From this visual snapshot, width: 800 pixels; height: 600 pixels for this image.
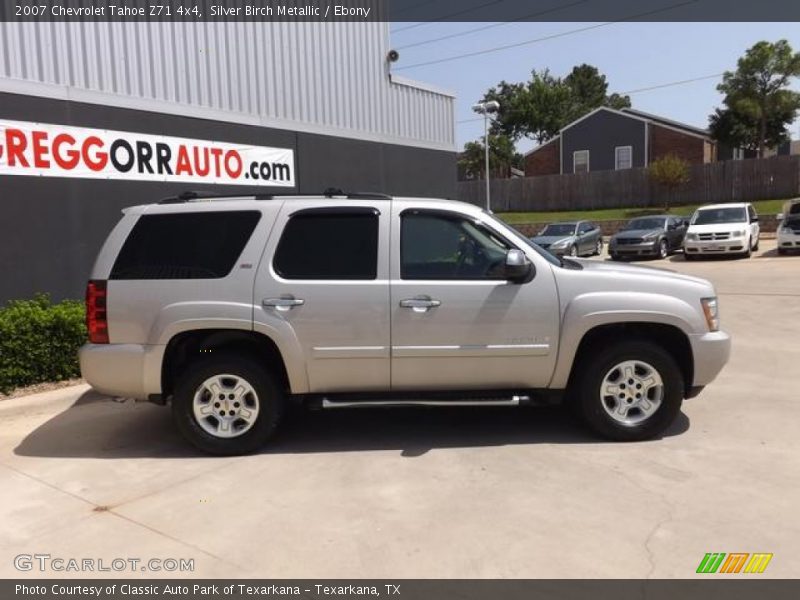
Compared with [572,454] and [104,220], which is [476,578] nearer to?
[572,454]

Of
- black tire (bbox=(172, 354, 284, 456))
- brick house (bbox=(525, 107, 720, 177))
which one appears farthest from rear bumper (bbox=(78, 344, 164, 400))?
brick house (bbox=(525, 107, 720, 177))

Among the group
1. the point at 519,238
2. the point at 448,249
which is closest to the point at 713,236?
the point at 519,238

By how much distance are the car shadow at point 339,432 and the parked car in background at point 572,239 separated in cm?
1604

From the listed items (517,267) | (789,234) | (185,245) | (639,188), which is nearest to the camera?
(517,267)

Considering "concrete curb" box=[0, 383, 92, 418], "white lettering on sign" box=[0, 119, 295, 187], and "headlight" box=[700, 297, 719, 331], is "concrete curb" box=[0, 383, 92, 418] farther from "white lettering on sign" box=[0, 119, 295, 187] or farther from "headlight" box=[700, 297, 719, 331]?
"headlight" box=[700, 297, 719, 331]

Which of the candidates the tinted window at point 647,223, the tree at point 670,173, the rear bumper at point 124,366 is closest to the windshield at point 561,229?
the tinted window at point 647,223

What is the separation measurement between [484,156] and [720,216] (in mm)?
40912

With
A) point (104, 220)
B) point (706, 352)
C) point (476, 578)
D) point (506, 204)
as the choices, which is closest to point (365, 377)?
point (476, 578)

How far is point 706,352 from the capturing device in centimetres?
506

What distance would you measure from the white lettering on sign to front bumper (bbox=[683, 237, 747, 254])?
1461cm

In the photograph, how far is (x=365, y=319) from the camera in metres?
4.93

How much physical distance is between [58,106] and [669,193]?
31990 millimetres
